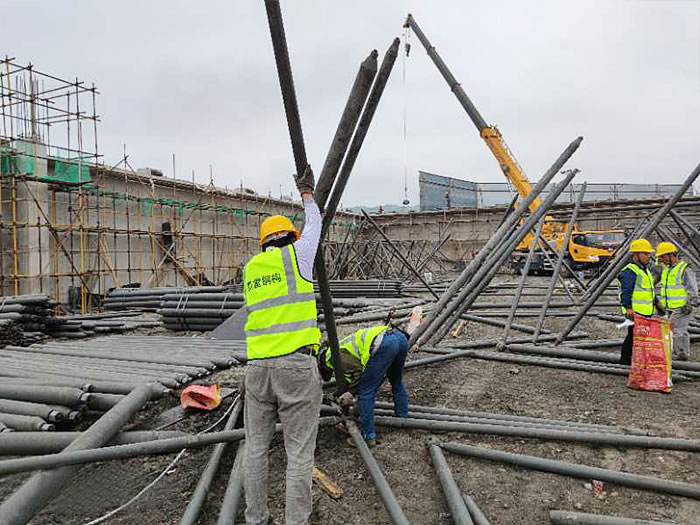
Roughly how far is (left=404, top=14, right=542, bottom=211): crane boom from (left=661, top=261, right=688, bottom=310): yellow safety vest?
11.8m

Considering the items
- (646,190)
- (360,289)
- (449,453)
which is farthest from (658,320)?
(646,190)

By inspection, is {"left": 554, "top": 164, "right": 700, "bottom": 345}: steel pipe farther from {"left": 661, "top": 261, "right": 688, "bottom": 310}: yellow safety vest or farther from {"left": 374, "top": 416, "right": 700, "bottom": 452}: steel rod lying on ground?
{"left": 374, "top": 416, "right": 700, "bottom": 452}: steel rod lying on ground

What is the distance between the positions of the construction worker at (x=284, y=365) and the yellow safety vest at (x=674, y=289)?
6.00 metres

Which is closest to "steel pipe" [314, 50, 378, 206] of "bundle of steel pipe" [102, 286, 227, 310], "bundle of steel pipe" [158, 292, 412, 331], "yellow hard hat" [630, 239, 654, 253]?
"yellow hard hat" [630, 239, 654, 253]

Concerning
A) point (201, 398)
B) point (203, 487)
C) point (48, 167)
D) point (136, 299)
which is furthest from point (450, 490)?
point (48, 167)

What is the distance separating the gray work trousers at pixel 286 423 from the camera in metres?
3.11

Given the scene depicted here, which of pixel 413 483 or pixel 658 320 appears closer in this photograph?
pixel 413 483

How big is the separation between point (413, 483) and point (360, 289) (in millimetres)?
12808

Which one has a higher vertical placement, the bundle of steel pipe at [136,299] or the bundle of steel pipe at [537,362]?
the bundle of steel pipe at [136,299]

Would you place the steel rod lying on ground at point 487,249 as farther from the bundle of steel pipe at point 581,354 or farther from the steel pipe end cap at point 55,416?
the steel pipe end cap at point 55,416

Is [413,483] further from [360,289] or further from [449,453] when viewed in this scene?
[360,289]

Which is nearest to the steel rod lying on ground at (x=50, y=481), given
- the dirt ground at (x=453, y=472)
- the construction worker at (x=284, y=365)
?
the dirt ground at (x=453, y=472)

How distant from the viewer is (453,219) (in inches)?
1337

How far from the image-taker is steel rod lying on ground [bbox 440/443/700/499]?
352 cm
